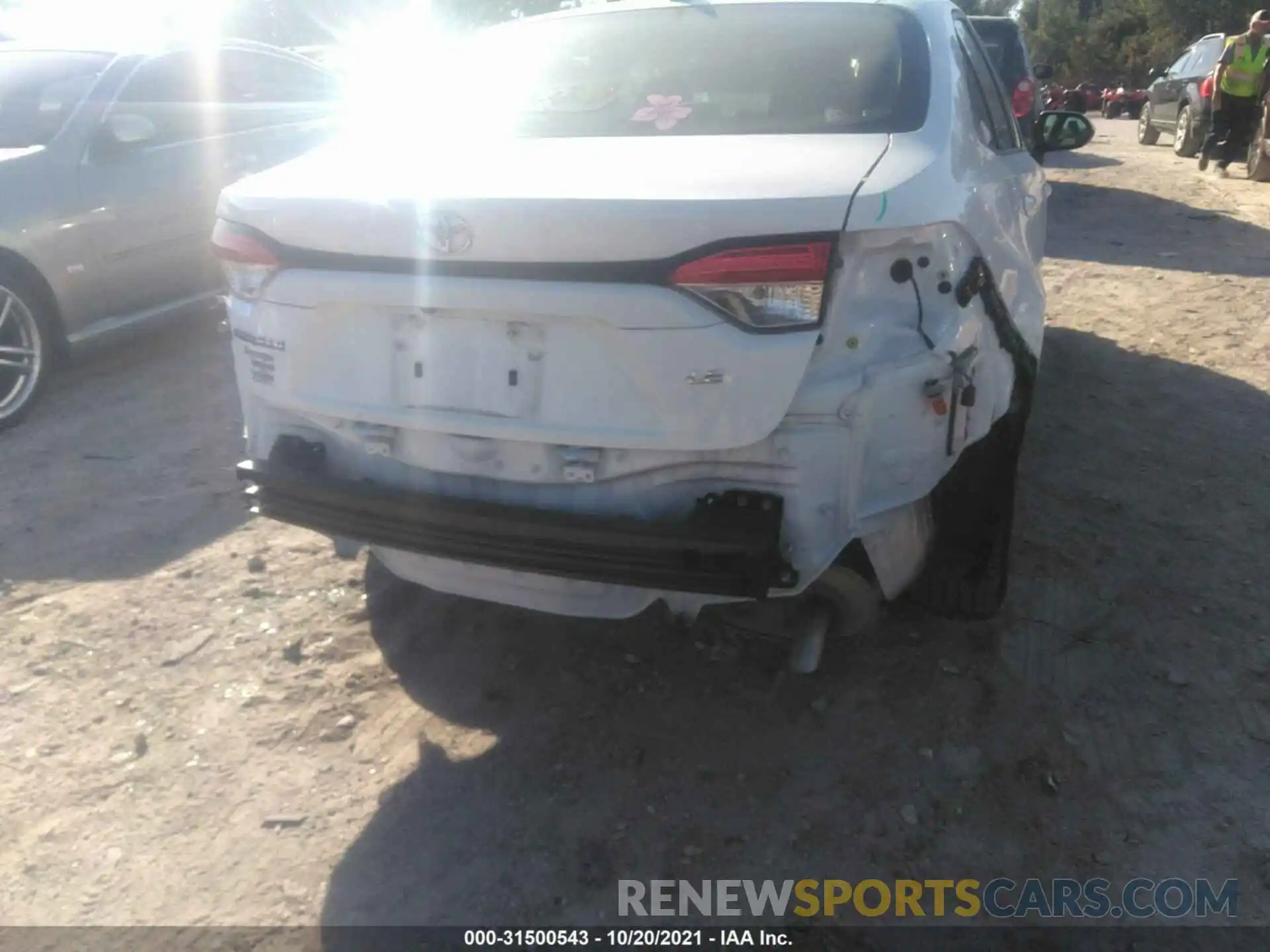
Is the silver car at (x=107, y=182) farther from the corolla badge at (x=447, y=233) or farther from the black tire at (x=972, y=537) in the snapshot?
the black tire at (x=972, y=537)

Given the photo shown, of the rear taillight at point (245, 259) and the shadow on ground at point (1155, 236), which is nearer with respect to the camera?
the rear taillight at point (245, 259)

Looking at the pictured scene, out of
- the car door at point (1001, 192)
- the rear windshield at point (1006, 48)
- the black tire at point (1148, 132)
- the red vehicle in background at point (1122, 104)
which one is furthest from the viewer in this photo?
the red vehicle in background at point (1122, 104)

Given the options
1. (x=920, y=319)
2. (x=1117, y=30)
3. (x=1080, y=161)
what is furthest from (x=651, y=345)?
(x=1117, y=30)

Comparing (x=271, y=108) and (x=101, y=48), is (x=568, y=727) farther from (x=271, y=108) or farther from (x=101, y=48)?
(x=271, y=108)

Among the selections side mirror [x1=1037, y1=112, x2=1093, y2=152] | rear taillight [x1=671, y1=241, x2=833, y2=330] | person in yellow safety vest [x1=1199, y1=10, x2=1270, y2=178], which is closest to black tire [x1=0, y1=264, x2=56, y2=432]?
rear taillight [x1=671, y1=241, x2=833, y2=330]

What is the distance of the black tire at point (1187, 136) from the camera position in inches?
592

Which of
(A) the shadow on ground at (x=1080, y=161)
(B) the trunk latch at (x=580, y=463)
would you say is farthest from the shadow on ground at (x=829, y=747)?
(A) the shadow on ground at (x=1080, y=161)

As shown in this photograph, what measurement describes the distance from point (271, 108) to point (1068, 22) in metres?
56.4

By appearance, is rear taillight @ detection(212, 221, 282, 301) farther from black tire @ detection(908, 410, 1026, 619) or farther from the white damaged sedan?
black tire @ detection(908, 410, 1026, 619)

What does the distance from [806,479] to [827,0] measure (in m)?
1.78

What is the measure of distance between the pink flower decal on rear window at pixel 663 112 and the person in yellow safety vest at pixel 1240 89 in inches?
444

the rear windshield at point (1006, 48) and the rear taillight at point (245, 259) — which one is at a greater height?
the rear windshield at point (1006, 48)

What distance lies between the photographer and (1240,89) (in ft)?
39.5

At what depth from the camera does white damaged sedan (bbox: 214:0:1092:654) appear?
7.38ft
